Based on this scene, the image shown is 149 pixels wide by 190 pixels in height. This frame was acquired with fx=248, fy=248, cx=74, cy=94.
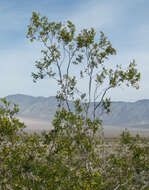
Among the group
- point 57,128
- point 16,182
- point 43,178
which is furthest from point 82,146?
point 16,182

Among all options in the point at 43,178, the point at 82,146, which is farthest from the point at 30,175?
the point at 82,146

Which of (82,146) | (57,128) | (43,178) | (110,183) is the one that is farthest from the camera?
(110,183)

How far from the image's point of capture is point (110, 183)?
9.95 meters

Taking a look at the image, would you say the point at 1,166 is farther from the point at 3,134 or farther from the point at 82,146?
the point at 82,146

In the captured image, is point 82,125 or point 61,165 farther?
point 82,125

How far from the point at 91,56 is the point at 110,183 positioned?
5.53 meters

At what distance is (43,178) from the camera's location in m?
6.61

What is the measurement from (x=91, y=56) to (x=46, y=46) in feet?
7.06

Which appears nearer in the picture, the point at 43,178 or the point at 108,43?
the point at 43,178

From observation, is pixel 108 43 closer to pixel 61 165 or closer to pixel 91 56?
pixel 91 56

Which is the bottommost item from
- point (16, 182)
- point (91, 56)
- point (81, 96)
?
point (16, 182)

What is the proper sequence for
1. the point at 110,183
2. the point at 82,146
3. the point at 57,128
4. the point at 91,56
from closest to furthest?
the point at 57,128 → the point at 82,146 → the point at 110,183 → the point at 91,56

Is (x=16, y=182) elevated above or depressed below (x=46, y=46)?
below

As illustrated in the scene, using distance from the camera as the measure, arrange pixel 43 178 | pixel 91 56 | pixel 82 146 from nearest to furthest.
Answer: pixel 43 178, pixel 82 146, pixel 91 56
